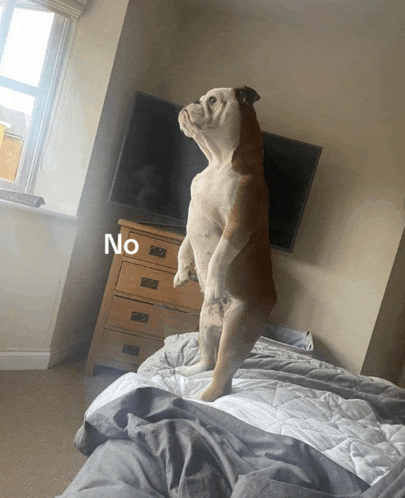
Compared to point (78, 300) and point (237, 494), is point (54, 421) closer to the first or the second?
point (78, 300)

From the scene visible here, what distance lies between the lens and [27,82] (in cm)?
204

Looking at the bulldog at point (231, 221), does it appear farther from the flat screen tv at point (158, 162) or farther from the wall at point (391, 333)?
the wall at point (391, 333)

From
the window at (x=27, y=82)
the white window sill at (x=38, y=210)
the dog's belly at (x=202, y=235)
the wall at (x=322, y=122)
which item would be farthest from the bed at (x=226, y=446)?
the wall at (x=322, y=122)

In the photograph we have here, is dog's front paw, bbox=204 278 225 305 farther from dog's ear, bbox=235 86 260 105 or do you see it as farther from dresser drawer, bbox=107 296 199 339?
dresser drawer, bbox=107 296 199 339

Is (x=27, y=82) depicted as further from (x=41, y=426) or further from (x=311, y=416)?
(x=311, y=416)

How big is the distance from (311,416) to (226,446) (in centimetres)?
33

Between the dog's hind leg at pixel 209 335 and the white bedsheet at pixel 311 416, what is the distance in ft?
0.06

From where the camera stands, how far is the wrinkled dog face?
2.65ft

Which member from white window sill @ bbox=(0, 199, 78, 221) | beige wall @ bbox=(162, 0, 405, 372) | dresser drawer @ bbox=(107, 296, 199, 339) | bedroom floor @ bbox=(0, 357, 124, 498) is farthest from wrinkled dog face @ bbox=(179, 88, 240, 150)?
beige wall @ bbox=(162, 0, 405, 372)

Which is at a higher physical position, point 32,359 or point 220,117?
point 220,117

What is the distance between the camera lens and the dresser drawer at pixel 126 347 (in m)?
2.29

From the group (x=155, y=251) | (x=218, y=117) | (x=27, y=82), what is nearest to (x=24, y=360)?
(x=155, y=251)

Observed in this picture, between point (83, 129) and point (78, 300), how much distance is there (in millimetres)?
809

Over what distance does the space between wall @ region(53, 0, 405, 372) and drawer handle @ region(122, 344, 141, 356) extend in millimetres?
307
